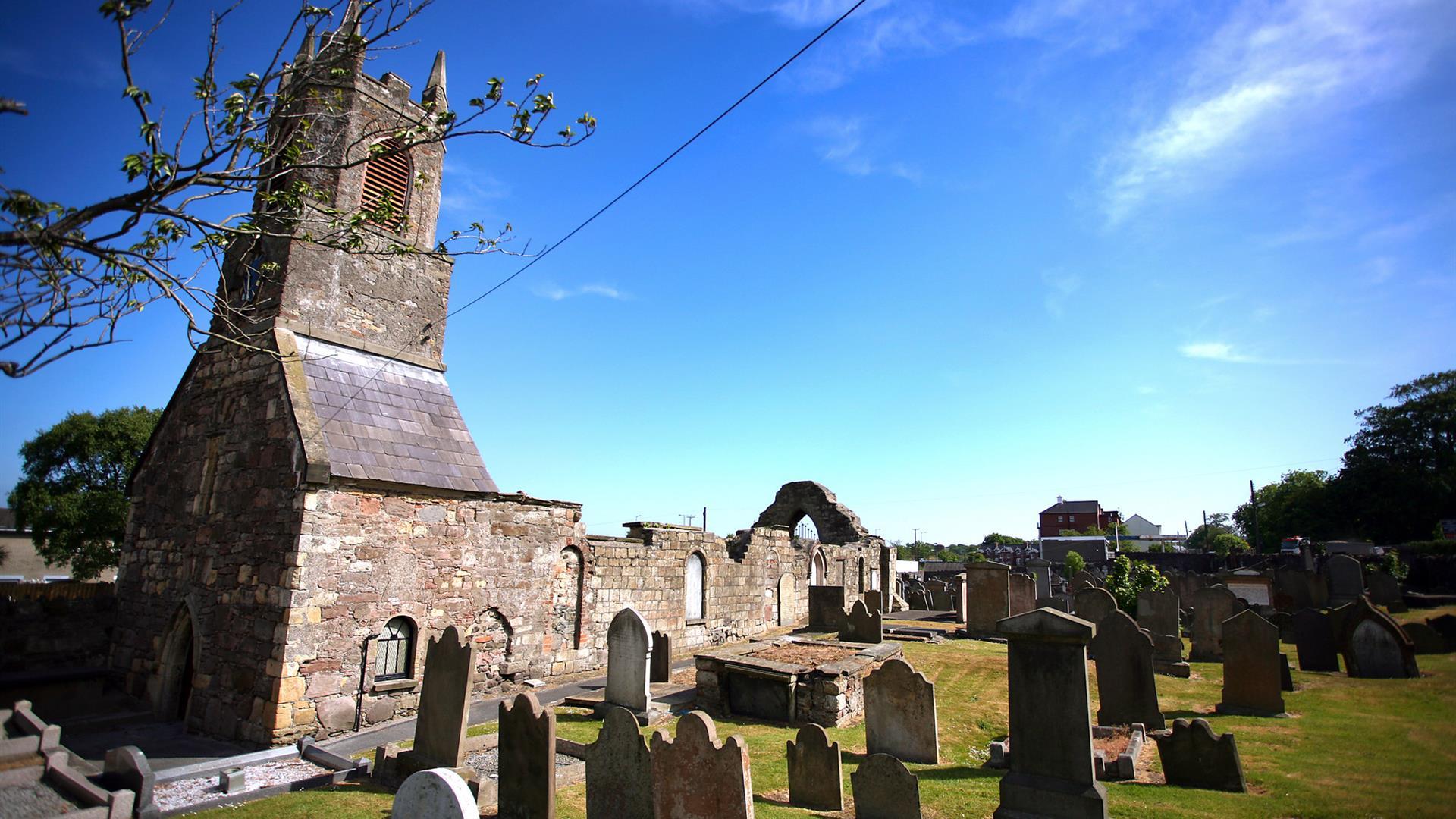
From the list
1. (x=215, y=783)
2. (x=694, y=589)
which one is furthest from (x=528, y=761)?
(x=694, y=589)

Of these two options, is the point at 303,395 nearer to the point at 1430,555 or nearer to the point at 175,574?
the point at 175,574

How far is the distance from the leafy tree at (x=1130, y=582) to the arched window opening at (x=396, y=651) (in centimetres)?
1578

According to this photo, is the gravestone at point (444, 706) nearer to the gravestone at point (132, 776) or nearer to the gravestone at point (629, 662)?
the gravestone at point (132, 776)

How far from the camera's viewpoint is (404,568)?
1050 centimetres

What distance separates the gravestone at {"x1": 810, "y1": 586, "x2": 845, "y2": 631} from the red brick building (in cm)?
8122

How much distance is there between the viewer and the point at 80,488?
89.0 ft

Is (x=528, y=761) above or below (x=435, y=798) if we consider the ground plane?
below

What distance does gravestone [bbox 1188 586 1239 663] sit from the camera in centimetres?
1412

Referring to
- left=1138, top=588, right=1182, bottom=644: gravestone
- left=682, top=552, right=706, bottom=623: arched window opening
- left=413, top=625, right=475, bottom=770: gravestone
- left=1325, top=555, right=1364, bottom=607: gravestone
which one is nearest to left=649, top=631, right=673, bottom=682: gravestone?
left=682, top=552, right=706, bottom=623: arched window opening

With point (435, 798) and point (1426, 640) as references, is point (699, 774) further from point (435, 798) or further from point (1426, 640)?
point (1426, 640)

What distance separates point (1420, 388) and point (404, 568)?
61421mm

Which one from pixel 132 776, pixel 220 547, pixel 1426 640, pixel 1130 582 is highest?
pixel 220 547

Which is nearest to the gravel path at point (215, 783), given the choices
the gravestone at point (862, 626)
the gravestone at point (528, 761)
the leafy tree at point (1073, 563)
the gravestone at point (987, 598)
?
the gravestone at point (528, 761)

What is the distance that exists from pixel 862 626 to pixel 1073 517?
292 ft
